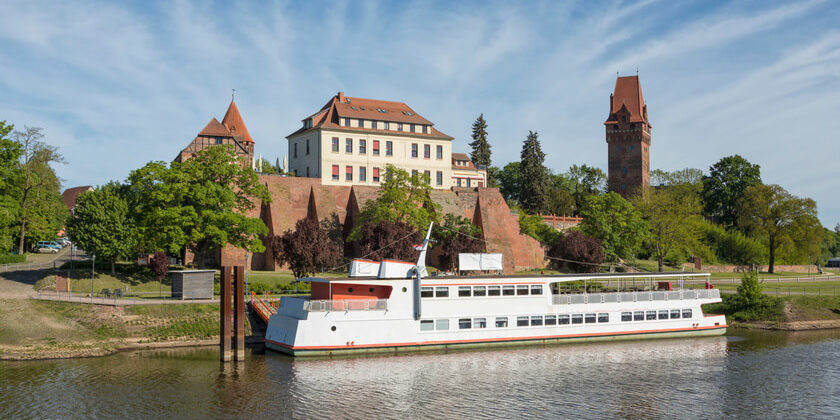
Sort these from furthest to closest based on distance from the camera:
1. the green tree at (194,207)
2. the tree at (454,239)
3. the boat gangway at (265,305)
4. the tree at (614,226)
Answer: the tree at (614,226) → the tree at (454,239) → the green tree at (194,207) → the boat gangway at (265,305)

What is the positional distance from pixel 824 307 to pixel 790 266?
4597 cm

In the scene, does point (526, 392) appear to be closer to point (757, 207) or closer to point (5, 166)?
point (5, 166)

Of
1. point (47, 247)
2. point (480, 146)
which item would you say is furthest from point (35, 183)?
point (480, 146)

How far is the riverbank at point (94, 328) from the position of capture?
37.8 metres

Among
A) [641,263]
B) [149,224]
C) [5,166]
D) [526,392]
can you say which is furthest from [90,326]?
[641,263]

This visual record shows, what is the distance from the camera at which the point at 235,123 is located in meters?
99.6

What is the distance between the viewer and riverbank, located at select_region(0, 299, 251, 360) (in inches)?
1486

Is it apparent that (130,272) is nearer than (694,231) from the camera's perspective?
Yes

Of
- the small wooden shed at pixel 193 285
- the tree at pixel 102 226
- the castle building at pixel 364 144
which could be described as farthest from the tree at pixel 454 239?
the tree at pixel 102 226

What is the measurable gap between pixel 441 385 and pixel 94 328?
2279 cm

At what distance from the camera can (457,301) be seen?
4150 cm

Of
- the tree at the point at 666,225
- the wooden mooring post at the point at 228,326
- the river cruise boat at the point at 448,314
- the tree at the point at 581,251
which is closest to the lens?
the wooden mooring post at the point at 228,326

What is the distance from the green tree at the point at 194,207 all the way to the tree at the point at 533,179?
51.8 meters

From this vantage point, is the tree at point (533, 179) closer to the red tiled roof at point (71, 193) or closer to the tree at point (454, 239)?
the tree at point (454, 239)
